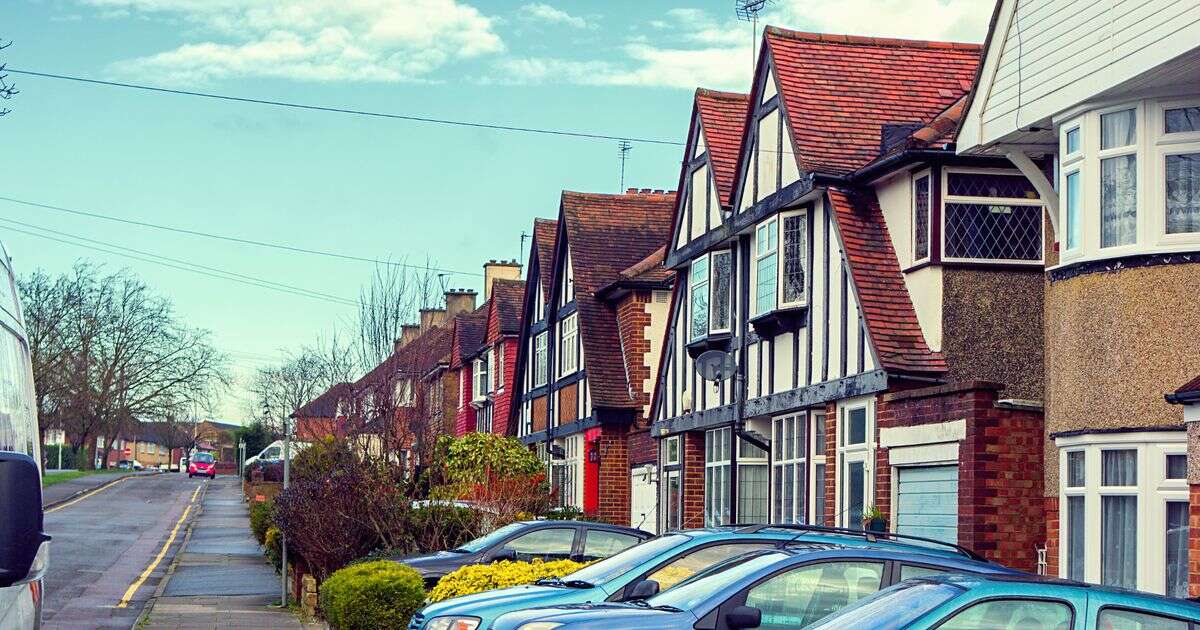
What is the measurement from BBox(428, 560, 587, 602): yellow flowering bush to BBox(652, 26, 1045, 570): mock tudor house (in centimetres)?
499

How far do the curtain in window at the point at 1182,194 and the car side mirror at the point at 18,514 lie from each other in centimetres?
1177

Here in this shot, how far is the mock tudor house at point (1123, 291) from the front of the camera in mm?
14344

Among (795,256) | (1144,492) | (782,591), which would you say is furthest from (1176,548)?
(795,256)

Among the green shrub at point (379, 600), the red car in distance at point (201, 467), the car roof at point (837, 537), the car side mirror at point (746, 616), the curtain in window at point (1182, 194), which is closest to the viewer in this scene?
the car side mirror at point (746, 616)

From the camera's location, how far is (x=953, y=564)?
9781 millimetres

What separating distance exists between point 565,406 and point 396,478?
1427cm

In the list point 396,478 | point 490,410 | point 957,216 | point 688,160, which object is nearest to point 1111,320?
point 957,216

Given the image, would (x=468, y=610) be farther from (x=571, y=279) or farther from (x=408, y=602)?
(x=571, y=279)

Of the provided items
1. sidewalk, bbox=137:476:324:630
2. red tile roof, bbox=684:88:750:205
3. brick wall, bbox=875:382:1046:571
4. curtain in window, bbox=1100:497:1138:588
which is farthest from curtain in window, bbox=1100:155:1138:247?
red tile roof, bbox=684:88:750:205

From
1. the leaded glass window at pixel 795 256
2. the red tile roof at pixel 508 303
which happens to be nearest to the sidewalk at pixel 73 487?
the red tile roof at pixel 508 303

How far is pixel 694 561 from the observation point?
1132 cm

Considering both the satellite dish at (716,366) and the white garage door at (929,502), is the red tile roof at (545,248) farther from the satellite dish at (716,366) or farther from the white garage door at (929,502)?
the white garage door at (929,502)

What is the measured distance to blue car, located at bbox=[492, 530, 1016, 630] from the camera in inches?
373

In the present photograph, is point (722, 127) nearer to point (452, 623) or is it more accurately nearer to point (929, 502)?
point (929, 502)
